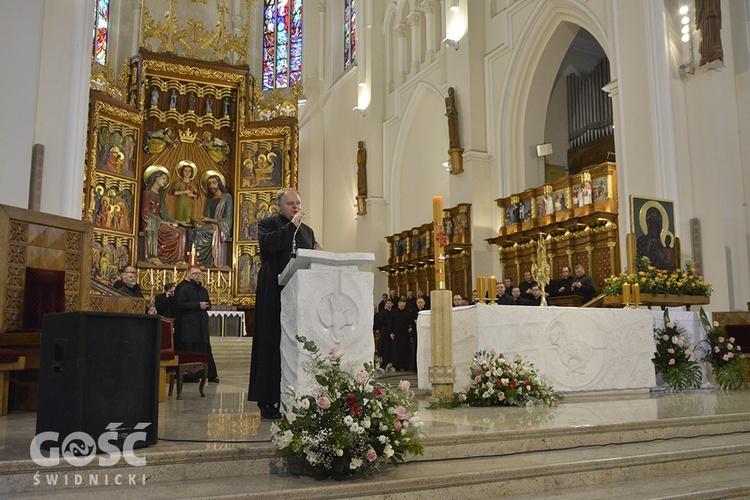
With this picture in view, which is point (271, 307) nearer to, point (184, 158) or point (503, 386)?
point (503, 386)

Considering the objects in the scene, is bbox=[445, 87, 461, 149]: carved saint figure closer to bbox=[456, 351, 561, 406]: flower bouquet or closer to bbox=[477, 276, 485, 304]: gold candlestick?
bbox=[477, 276, 485, 304]: gold candlestick

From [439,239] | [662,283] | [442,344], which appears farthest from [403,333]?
[439,239]

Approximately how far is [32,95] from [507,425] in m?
6.83

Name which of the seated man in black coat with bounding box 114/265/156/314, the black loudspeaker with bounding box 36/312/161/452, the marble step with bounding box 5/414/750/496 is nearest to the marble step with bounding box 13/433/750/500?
the marble step with bounding box 5/414/750/496

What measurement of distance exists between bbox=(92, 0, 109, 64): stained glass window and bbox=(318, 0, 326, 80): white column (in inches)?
264

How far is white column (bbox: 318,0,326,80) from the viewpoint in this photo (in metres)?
22.1

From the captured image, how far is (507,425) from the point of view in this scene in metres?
4.62

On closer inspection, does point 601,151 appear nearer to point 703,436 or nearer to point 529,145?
point 529,145

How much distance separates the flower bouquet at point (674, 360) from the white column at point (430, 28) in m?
10.7

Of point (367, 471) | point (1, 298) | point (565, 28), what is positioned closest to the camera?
point (367, 471)

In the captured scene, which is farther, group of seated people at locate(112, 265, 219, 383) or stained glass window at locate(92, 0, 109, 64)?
stained glass window at locate(92, 0, 109, 64)

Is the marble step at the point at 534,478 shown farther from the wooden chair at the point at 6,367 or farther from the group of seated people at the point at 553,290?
the group of seated people at the point at 553,290

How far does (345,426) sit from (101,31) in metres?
21.2

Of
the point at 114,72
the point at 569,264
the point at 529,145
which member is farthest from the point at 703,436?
the point at 114,72
